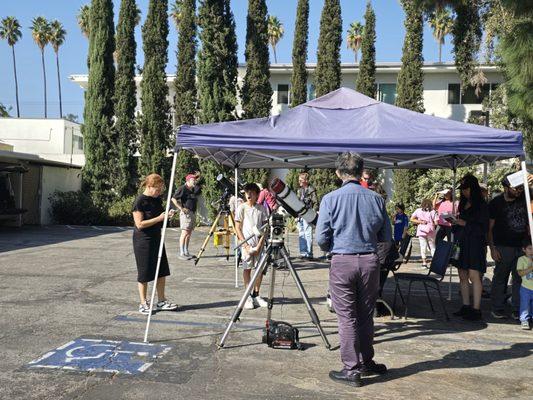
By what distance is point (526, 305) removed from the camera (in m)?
6.66

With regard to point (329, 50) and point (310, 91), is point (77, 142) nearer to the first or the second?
point (310, 91)

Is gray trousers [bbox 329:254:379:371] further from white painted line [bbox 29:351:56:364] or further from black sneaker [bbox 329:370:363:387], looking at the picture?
white painted line [bbox 29:351:56:364]

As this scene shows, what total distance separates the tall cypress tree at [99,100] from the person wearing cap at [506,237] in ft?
63.5

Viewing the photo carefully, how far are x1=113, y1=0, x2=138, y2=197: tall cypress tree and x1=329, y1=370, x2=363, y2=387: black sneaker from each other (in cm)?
2050

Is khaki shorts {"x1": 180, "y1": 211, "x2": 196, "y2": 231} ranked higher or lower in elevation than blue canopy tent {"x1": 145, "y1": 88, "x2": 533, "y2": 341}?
lower

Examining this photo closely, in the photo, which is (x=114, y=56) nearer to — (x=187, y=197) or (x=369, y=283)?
(x=187, y=197)

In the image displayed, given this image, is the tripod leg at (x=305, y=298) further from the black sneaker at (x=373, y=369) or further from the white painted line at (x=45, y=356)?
the white painted line at (x=45, y=356)

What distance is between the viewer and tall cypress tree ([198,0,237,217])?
73.4ft

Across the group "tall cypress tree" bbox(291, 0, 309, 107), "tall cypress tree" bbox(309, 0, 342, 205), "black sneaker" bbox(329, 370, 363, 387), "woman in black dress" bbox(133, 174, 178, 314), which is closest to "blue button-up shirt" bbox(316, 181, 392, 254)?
"black sneaker" bbox(329, 370, 363, 387)

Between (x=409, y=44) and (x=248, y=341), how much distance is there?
22341 millimetres

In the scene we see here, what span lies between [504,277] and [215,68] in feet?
58.1

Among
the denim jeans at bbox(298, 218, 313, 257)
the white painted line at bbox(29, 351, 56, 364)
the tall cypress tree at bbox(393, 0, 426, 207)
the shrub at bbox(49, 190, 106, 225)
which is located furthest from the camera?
the tall cypress tree at bbox(393, 0, 426, 207)

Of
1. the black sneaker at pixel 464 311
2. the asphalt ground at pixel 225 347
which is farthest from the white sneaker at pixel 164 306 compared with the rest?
the black sneaker at pixel 464 311

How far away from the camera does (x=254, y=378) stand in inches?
185
